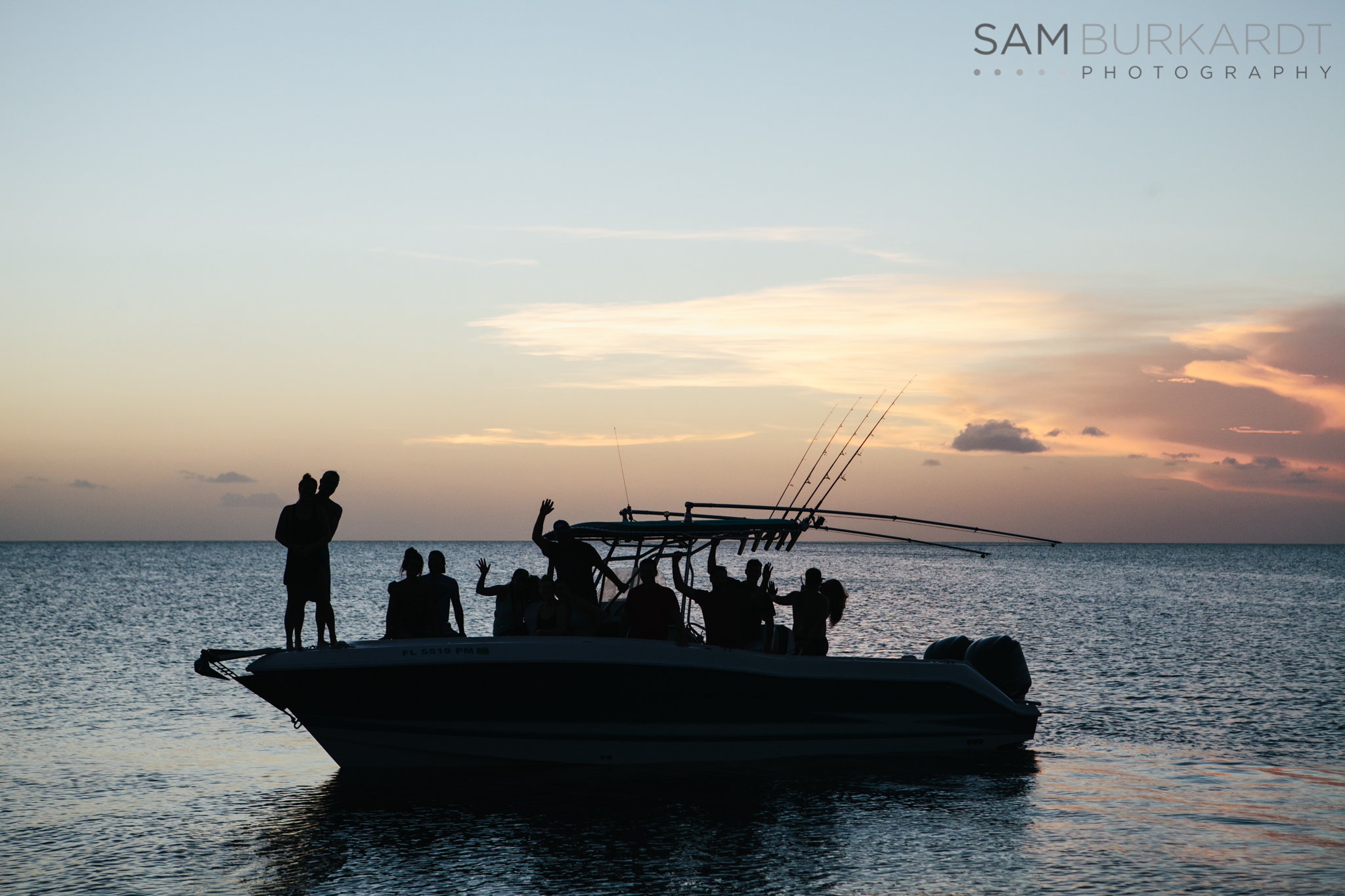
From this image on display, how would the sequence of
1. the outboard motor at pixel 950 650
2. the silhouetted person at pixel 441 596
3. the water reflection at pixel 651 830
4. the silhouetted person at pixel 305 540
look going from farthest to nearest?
the outboard motor at pixel 950 650 < the silhouetted person at pixel 441 596 < the silhouetted person at pixel 305 540 < the water reflection at pixel 651 830

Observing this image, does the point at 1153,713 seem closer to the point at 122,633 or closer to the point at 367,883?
the point at 367,883

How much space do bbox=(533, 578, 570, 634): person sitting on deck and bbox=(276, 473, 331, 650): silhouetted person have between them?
1.99m

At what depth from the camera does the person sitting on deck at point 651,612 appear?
10445 millimetres

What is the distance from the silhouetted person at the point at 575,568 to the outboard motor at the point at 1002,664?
4.23 metres

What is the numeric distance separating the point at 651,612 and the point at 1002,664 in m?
4.46

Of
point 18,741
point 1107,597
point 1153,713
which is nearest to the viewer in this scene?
point 18,741

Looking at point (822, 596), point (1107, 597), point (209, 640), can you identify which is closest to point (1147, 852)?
point (822, 596)

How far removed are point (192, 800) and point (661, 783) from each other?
419 centimetres

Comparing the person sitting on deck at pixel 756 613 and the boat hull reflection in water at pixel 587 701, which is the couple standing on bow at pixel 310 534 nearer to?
the boat hull reflection in water at pixel 587 701

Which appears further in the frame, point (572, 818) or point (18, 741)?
point (18, 741)

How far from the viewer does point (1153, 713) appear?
54.4 feet

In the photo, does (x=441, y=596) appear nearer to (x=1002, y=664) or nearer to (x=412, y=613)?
(x=412, y=613)

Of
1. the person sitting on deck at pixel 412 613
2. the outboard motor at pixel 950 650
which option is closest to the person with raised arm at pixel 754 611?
the outboard motor at pixel 950 650

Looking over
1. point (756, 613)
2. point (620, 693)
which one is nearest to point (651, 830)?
point (620, 693)
